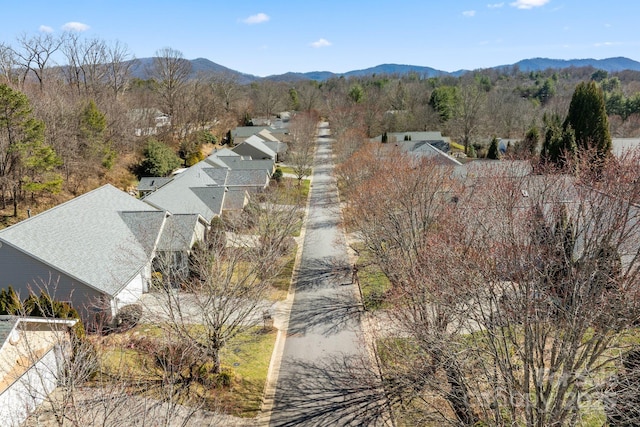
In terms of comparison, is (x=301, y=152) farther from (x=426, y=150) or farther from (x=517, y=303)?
(x=517, y=303)

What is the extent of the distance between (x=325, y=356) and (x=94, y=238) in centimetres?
1480

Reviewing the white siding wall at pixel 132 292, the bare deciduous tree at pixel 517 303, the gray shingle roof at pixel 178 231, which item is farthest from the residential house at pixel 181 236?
the bare deciduous tree at pixel 517 303

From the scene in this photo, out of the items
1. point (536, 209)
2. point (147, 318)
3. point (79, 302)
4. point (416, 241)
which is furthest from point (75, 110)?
point (536, 209)

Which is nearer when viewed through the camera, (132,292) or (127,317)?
(127,317)

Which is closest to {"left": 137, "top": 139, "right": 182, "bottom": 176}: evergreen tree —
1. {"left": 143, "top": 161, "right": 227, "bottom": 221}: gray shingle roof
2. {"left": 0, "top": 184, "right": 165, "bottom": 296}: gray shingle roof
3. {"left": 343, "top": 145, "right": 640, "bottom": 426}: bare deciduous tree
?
{"left": 143, "top": 161, "right": 227, "bottom": 221}: gray shingle roof

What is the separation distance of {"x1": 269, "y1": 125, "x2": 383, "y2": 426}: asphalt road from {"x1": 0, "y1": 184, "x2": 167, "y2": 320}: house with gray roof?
30.0 ft

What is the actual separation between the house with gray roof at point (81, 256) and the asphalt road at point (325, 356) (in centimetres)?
914

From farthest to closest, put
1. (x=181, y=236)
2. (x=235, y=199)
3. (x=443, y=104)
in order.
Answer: (x=443, y=104)
(x=235, y=199)
(x=181, y=236)

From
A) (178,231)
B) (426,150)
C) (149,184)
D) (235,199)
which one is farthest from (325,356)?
(426,150)

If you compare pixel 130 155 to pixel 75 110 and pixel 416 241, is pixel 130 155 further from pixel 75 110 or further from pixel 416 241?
pixel 416 241

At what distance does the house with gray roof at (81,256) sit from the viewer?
21297 millimetres

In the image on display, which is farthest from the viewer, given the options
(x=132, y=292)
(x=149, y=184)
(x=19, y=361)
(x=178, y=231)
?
(x=149, y=184)

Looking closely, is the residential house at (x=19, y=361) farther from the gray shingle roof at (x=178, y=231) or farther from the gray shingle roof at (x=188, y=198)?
the gray shingle roof at (x=188, y=198)

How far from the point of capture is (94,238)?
24438mm
